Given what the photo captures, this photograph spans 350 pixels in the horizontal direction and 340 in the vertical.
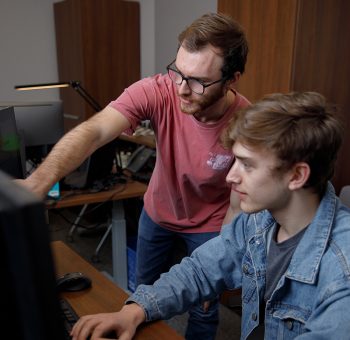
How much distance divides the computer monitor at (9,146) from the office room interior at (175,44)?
576 mm

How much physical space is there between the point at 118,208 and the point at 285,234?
161 centimetres

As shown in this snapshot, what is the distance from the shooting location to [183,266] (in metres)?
1.09

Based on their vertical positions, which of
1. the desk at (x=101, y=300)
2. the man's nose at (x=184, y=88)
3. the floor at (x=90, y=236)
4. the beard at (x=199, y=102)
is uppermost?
the man's nose at (x=184, y=88)

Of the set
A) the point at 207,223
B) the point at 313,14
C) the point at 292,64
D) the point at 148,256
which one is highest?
the point at 313,14

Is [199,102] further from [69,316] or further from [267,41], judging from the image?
[267,41]

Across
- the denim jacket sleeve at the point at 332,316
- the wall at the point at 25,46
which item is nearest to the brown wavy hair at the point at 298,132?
the denim jacket sleeve at the point at 332,316

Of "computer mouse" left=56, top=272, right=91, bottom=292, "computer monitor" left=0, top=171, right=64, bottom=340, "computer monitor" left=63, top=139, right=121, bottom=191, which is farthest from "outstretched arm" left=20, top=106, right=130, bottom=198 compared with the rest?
"computer monitor" left=63, top=139, right=121, bottom=191

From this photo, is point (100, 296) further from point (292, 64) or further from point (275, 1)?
point (275, 1)

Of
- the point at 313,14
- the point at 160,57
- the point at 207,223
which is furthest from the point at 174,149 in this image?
the point at 160,57

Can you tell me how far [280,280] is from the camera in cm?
95

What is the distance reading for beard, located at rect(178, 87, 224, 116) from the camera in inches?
53.4

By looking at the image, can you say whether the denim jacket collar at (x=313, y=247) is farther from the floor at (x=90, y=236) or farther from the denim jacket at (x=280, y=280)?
the floor at (x=90, y=236)

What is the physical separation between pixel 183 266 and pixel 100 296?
237 millimetres

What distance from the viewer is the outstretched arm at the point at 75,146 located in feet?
3.34
